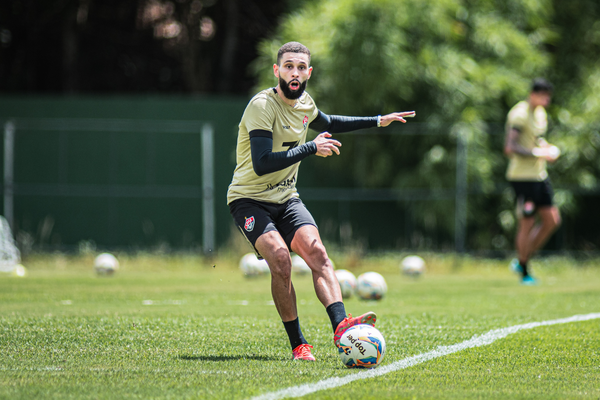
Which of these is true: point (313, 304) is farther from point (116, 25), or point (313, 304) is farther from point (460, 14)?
point (116, 25)

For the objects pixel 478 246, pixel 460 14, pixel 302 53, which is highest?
pixel 460 14

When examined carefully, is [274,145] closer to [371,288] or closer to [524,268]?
[371,288]

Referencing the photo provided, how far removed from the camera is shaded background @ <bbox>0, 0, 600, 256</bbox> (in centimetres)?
1591

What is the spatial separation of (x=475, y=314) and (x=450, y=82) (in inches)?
355

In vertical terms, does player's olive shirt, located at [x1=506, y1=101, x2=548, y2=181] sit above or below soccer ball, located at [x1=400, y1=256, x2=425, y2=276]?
above

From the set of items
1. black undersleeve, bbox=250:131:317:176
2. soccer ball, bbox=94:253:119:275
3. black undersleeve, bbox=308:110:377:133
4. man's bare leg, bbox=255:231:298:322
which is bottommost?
soccer ball, bbox=94:253:119:275

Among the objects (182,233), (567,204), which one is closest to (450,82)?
(567,204)

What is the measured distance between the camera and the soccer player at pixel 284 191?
202 inches

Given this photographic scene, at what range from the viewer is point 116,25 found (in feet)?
67.0

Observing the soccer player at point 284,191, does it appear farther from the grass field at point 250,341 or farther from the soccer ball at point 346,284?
the soccer ball at point 346,284

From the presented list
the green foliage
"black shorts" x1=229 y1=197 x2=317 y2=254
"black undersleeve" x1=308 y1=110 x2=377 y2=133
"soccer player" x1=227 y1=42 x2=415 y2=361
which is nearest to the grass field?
"soccer player" x1=227 y1=42 x2=415 y2=361

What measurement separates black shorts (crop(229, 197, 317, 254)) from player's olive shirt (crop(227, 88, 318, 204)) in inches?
1.8

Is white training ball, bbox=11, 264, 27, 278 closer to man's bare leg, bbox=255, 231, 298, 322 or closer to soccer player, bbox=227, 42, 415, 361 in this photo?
soccer player, bbox=227, 42, 415, 361

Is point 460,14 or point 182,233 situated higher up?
point 460,14
